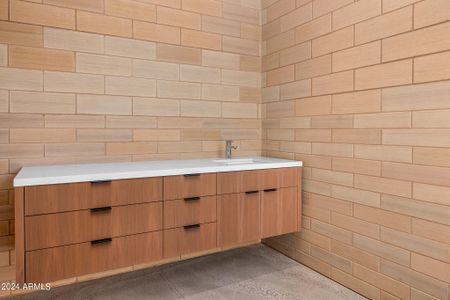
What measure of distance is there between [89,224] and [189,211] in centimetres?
59

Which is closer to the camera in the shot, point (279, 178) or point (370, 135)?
point (370, 135)

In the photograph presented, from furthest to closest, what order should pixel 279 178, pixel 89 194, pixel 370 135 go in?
pixel 279 178 → pixel 370 135 → pixel 89 194

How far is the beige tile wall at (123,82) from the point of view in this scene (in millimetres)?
2088

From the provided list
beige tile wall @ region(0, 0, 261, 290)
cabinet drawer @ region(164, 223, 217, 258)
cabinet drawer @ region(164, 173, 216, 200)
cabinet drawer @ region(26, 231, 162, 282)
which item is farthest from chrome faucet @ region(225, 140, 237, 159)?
cabinet drawer @ region(26, 231, 162, 282)

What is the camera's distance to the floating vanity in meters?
1.64

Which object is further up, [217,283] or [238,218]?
[238,218]

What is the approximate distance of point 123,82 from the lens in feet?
7.82

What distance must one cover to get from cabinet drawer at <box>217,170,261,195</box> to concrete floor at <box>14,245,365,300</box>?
26.4 inches

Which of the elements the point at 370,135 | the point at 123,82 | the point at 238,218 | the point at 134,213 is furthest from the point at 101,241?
the point at 370,135

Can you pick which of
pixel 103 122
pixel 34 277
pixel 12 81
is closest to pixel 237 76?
pixel 103 122

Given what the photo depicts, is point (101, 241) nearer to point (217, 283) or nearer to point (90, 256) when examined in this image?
point (90, 256)

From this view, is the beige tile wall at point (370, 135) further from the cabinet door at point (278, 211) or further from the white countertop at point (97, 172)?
the white countertop at point (97, 172)

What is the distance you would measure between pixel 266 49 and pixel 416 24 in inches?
54.7

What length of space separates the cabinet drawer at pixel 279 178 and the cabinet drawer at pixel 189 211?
1.41 feet
